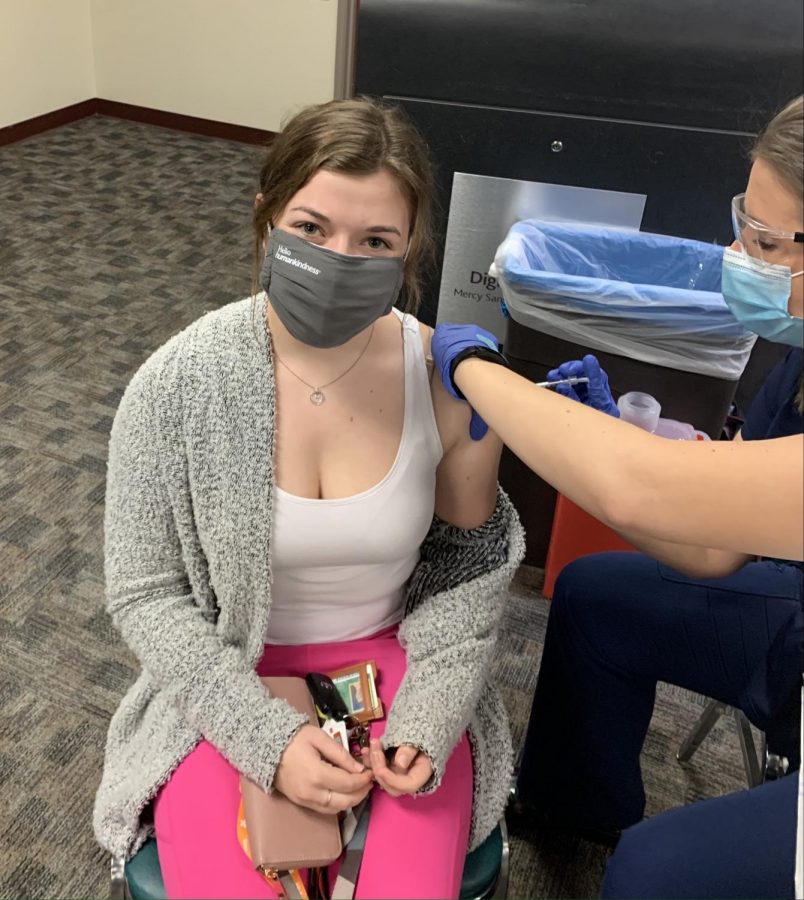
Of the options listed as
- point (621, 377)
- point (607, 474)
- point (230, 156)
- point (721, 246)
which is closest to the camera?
point (607, 474)

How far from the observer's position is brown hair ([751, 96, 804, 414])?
102 cm

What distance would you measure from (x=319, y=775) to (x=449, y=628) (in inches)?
11.2

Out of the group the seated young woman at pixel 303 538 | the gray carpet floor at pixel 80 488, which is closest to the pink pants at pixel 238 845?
the seated young woman at pixel 303 538

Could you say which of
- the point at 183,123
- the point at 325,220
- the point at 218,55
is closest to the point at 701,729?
the point at 325,220

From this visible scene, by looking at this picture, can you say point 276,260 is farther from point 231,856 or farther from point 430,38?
point 430,38

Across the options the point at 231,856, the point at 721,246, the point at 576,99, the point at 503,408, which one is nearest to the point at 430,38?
the point at 576,99

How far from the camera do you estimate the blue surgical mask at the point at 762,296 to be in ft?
3.77

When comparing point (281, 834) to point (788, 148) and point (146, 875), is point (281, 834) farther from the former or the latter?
point (788, 148)

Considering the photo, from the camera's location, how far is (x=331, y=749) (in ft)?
3.46

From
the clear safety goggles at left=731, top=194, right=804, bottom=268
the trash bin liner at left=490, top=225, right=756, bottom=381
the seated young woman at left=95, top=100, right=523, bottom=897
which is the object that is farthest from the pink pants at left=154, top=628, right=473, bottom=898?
the trash bin liner at left=490, top=225, right=756, bottom=381

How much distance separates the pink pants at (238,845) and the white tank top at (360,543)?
19cm

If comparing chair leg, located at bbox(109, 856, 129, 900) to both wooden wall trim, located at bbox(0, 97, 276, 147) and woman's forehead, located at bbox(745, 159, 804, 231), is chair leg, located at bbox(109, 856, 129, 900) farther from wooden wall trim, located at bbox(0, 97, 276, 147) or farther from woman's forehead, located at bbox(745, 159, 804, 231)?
wooden wall trim, located at bbox(0, 97, 276, 147)

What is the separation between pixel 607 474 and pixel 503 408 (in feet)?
0.52

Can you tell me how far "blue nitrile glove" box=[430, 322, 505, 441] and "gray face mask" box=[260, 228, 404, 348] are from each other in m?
0.09
